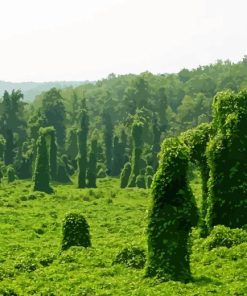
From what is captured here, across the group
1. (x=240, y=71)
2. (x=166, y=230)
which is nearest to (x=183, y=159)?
(x=166, y=230)

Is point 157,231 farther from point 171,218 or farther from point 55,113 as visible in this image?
point 55,113

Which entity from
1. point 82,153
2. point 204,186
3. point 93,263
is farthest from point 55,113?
point 93,263

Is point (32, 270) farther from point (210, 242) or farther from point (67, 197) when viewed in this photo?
point (67, 197)

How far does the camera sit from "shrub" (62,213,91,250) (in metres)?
26.6

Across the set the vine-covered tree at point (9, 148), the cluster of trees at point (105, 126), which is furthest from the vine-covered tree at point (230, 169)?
the vine-covered tree at point (9, 148)

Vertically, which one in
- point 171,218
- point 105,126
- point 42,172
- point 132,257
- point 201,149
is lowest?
point 132,257

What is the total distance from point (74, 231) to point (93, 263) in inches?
131

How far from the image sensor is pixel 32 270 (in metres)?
23.7

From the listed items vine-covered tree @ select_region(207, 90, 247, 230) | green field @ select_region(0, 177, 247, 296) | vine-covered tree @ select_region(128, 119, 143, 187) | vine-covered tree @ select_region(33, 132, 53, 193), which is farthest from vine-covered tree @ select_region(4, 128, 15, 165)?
vine-covered tree @ select_region(207, 90, 247, 230)

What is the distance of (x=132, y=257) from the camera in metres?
23.2

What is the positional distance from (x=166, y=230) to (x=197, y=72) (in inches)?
5305

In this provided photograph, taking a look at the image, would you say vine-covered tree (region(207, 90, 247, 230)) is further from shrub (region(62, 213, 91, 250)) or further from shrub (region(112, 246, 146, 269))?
shrub (region(62, 213, 91, 250))

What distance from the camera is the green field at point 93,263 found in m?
19.2

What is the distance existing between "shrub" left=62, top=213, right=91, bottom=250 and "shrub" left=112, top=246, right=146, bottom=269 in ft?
11.6
